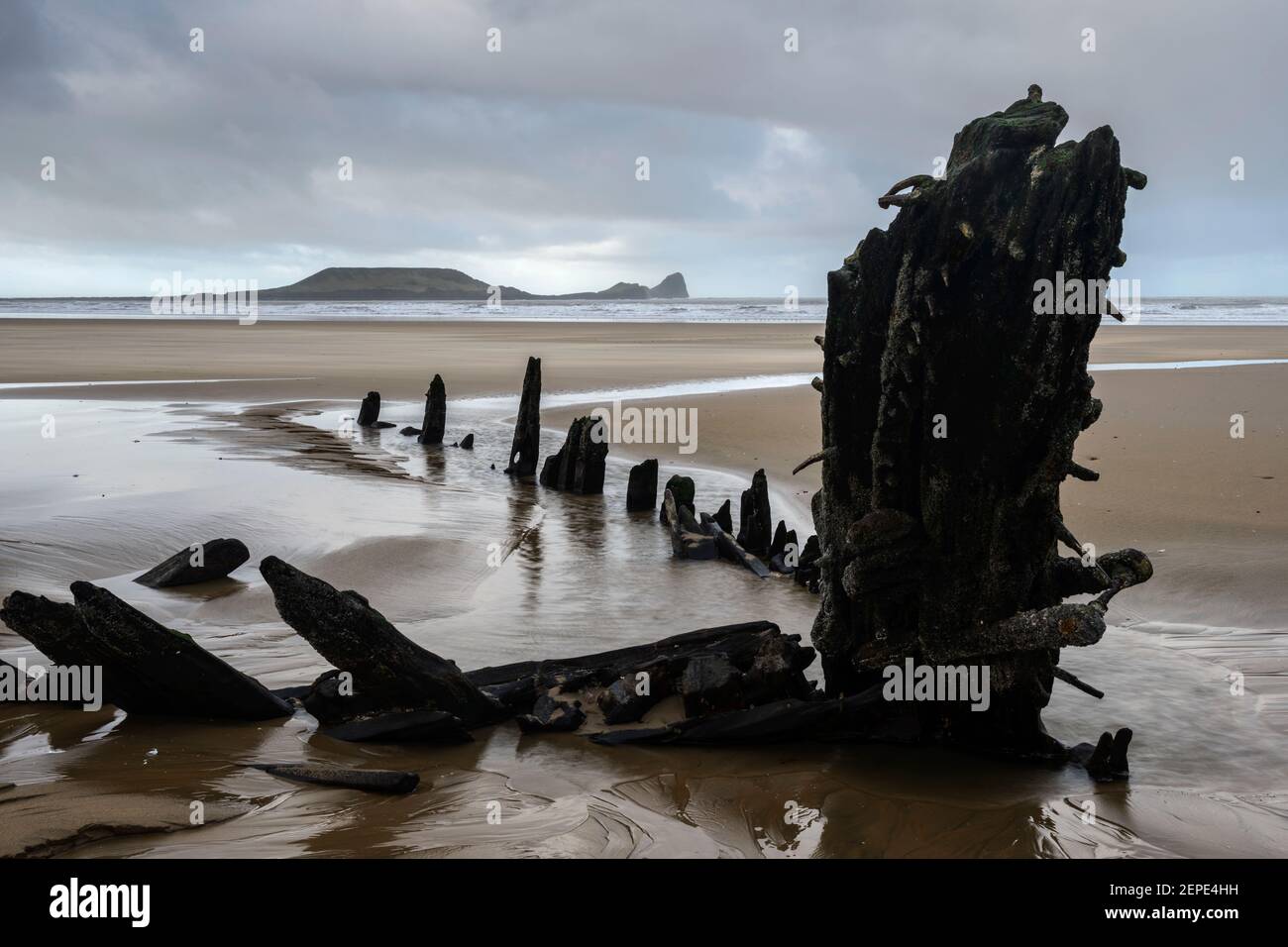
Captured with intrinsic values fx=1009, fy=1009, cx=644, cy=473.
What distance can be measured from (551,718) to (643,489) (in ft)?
26.5

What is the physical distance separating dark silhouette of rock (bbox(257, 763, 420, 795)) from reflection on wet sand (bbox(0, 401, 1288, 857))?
0.17 ft

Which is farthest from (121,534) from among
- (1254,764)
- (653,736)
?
(1254,764)

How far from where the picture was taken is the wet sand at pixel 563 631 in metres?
4.75

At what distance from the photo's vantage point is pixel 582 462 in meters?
15.3

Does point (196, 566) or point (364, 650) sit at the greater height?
point (364, 650)

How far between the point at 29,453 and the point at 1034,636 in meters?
15.8

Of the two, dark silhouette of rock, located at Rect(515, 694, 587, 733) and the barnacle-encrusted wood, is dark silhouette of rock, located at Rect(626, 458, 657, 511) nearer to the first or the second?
dark silhouette of rock, located at Rect(515, 694, 587, 733)

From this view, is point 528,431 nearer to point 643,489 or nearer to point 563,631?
point 643,489

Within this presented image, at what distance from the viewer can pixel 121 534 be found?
10719 millimetres

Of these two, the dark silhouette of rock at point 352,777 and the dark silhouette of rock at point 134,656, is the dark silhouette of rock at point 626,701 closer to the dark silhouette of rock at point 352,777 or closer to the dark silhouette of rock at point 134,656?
the dark silhouette of rock at point 352,777

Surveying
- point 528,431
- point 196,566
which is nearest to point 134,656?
point 196,566

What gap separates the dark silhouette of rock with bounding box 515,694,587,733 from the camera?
19.6ft
